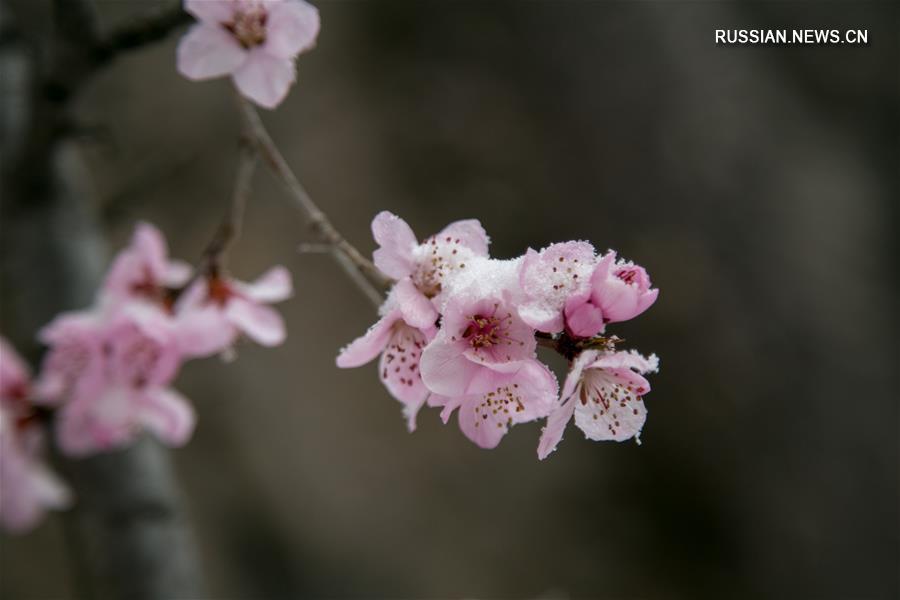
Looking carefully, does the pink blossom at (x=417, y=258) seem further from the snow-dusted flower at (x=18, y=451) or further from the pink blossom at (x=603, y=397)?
the snow-dusted flower at (x=18, y=451)

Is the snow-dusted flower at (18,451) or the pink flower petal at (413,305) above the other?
the pink flower petal at (413,305)

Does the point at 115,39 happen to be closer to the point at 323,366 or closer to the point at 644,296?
the point at 644,296

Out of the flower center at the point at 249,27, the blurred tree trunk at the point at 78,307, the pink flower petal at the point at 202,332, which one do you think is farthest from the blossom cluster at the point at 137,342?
the flower center at the point at 249,27

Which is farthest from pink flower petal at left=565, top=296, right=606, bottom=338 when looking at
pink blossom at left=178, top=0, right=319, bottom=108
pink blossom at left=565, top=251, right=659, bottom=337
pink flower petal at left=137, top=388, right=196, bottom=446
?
pink flower petal at left=137, top=388, right=196, bottom=446

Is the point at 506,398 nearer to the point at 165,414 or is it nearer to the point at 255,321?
the point at 255,321

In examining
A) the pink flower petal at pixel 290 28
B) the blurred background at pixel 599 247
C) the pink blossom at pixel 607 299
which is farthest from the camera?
the blurred background at pixel 599 247

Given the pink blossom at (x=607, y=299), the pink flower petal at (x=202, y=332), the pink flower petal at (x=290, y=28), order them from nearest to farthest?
1. the pink blossom at (x=607, y=299)
2. the pink flower petal at (x=290, y=28)
3. the pink flower petal at (x=202, y=332)

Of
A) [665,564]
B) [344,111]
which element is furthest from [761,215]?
[344,111]

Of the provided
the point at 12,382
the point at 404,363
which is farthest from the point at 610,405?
the point at 12,382
